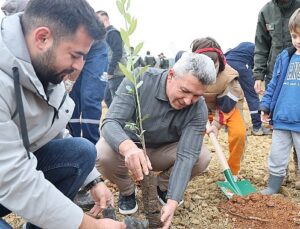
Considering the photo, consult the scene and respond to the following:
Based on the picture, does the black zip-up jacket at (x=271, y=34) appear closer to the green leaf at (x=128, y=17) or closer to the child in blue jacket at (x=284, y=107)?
the child in blue jacket at (x=284, y=107)

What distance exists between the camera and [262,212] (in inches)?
107

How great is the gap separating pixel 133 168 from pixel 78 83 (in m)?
1.68

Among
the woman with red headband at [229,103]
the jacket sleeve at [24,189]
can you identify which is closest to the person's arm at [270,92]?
the woman with red headband at [229,103]

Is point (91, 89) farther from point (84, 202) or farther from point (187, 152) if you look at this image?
point (187, 152)

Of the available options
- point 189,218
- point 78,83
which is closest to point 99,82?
point 78,83

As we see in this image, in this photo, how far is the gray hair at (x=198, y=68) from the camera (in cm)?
221

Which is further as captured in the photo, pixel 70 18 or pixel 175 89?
pixel 175 89

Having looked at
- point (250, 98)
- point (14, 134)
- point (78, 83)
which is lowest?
point (250, 98)

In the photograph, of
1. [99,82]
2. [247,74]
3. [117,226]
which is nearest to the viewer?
[117,226]

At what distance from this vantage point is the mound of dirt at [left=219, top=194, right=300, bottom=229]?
2.60 m

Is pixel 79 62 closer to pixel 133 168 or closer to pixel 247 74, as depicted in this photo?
pixel 133 168

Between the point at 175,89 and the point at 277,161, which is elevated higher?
the point at 175,89

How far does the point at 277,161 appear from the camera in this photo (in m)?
3.07

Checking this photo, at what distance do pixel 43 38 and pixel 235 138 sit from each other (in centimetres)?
229
